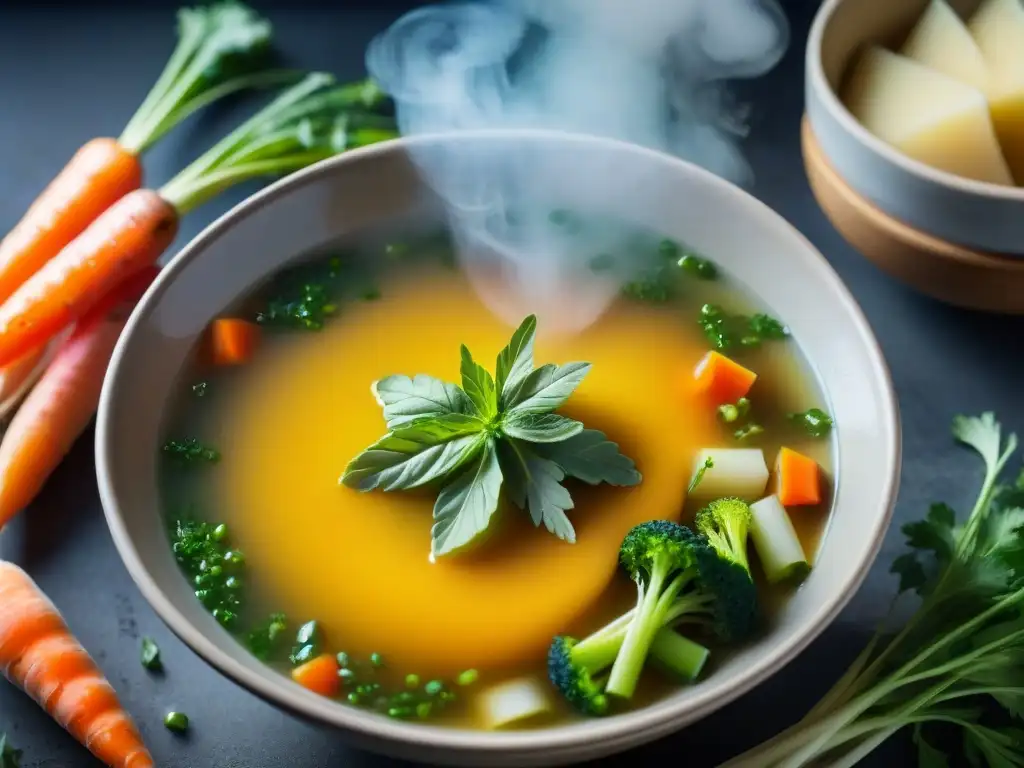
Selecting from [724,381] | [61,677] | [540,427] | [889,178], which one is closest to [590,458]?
[540,427]

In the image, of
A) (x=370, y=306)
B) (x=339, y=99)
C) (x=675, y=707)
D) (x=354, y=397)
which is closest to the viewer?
(x=675, y=707)

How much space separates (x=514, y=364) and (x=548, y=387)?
2.7 inches

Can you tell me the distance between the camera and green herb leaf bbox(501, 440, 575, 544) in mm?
1644

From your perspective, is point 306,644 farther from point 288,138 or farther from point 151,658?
point 288,138

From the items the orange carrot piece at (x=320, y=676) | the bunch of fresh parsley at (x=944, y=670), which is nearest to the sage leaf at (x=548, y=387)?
the orange carrot piece at (x=320, y=676)

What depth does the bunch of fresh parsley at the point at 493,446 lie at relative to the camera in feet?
5.42

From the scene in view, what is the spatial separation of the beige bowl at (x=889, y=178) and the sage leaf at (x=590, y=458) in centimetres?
71

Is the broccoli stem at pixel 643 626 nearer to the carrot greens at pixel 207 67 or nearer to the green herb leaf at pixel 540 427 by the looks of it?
the green herb leaf at pixel 540 427

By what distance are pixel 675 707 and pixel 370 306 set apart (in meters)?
0.95

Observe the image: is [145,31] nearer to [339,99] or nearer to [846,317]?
[339,99]

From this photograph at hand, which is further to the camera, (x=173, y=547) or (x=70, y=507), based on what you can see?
(x=70, y=507)

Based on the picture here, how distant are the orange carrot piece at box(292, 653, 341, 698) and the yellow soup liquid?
5cm

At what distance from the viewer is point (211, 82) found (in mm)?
2439

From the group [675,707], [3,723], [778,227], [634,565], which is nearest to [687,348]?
[778,227]
